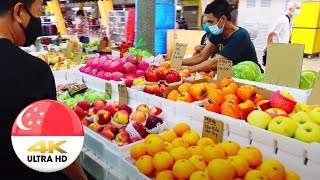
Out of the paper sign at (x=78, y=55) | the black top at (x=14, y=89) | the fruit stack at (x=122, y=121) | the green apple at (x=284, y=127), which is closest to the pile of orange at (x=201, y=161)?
the green apple at (x=284, y=127)

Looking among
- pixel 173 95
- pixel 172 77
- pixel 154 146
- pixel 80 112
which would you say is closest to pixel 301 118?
pixel 154 146

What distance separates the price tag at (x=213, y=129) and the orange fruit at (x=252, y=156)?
0.76ft

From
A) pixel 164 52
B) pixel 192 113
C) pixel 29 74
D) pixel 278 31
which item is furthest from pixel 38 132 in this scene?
pixel 164 52

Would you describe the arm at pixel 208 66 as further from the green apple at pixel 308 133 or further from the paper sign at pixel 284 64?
the green apple at pixel 308 133

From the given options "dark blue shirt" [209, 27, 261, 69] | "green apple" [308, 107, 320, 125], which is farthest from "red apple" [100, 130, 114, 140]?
"dark blue shirt" [209, 27, 261, 69]

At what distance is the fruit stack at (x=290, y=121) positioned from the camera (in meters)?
1.34

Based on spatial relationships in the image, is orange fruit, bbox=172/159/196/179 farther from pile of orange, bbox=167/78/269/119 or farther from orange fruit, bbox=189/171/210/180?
pile of orange, bbox=167/78/269/119

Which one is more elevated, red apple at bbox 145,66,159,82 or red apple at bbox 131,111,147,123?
red apple at bbox 145,66,159,82

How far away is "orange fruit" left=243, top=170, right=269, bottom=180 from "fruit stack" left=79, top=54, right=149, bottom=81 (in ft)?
5.42

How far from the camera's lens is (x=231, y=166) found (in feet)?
4.28

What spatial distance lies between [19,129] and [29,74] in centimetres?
33

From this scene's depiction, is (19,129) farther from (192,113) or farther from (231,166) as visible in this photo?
(192,113)

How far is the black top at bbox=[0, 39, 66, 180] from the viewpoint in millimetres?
1085

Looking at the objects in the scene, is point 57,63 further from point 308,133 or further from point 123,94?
point 308,133
